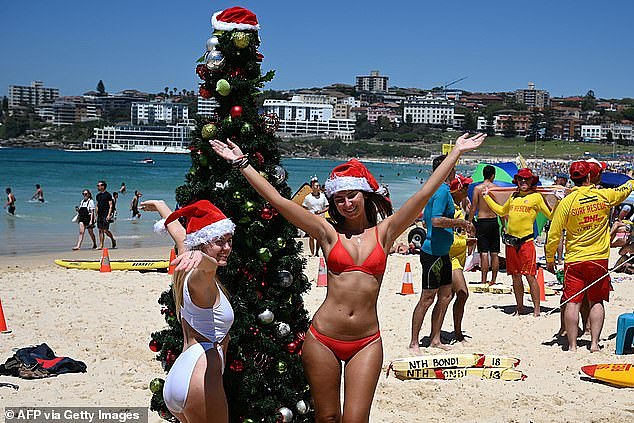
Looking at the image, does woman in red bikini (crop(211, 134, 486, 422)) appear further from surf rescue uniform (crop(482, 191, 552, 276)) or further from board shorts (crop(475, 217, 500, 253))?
board shorts (crop(475, 217, 500, 253))

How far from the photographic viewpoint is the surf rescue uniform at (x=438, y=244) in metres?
8.27

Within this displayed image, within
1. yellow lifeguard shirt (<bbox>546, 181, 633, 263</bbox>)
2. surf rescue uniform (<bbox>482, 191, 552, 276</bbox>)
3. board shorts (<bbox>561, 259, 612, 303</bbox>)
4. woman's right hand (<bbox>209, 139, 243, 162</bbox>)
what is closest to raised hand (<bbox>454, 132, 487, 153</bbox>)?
woman's right hand (<bbox>209, 139, 243, 162</bbox>)

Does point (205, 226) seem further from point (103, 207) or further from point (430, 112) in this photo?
point (430, 112)

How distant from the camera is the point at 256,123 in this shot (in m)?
5.23

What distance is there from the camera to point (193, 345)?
13.8 feet

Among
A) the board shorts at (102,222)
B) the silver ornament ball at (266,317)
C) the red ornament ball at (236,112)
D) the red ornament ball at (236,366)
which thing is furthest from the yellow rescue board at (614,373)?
the board shorts at (102,222)

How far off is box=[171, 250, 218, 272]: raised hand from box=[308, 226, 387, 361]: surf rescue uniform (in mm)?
813

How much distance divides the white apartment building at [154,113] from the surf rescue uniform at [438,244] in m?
176

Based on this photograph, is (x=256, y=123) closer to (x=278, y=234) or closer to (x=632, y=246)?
(x=278, y=234)

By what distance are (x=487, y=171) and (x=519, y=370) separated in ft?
13.9

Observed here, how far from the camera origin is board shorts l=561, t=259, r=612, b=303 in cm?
833

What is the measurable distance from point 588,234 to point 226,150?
5.03 metres

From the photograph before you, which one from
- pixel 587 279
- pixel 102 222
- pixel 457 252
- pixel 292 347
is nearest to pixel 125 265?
pixel 102 222

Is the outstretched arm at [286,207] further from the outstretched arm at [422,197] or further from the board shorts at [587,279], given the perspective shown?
the board shorts at [587,279]
